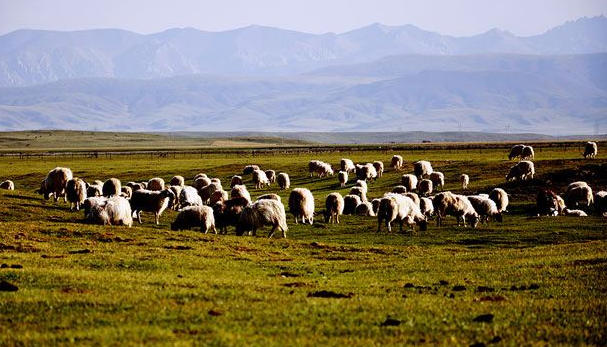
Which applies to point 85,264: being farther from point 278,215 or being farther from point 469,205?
point 469,205

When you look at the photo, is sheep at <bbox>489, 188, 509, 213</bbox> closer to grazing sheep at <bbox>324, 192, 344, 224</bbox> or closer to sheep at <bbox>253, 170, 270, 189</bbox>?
grazing sheep at <bbox>324, 192, 344, 224</bbox>

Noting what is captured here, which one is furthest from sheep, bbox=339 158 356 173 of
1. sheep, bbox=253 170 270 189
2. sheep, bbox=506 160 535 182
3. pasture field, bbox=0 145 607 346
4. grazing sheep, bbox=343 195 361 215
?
pasture field, bbox=0 145 607 346

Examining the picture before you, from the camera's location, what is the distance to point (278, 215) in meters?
34.4

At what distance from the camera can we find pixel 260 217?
3409 cm

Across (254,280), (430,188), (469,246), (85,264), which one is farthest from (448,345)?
(430,188)

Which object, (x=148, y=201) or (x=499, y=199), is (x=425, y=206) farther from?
(x=148, y=201)

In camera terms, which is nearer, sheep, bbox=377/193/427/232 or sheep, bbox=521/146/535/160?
sheep, bbox=377/193/427/232

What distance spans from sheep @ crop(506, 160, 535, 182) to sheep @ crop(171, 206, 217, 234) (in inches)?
1411

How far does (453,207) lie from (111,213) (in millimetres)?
19058

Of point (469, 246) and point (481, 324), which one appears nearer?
point (481, 324)

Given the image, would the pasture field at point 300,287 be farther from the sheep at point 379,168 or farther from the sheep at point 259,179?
the sheep at point 379,168

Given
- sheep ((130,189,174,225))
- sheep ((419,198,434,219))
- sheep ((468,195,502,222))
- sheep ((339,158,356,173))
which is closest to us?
sheep ((130,189,174,225))

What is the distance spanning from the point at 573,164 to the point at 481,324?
58221 millimetres

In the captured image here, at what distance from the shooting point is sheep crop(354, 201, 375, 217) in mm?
48750
